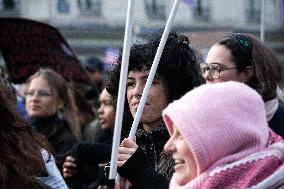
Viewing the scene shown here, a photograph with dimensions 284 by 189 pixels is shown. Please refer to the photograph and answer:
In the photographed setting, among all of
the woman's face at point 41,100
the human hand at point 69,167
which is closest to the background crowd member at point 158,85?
the human hand at point 69,167

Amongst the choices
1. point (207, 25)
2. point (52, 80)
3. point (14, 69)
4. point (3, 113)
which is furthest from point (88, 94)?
point (207, 25)

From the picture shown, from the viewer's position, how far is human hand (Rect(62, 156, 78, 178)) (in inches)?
162

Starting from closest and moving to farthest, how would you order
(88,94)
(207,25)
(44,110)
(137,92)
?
(137,92) → (44,110) → (88,94) → (207,25)

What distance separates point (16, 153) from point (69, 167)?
5.76 ft

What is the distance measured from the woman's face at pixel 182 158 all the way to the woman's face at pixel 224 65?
116cm

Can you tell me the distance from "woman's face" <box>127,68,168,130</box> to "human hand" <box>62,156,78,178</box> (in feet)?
4.15

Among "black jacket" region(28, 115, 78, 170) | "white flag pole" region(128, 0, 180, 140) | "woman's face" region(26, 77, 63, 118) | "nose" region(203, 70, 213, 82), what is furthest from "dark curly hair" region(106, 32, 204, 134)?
"woman's face" region(26, 77, 63, 118)

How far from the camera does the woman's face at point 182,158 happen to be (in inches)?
79.0

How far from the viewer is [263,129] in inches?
79.0

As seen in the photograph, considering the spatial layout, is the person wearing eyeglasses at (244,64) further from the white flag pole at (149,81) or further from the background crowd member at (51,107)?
the background crowd member at (51,107)

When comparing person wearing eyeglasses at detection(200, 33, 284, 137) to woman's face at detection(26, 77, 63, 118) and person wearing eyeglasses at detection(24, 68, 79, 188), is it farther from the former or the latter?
woman's face at detection(26, 77, 63, 118)

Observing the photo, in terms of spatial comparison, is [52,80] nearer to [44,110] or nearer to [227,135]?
[44,110]

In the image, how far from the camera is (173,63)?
2.96 metres

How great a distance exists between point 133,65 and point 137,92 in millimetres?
140
